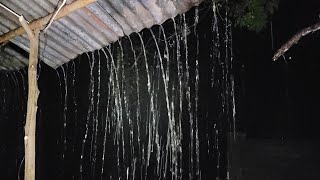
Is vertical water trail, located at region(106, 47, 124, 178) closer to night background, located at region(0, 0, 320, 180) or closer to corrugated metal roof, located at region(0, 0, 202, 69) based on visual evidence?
night background, located at region(0, 0, 320, 180)

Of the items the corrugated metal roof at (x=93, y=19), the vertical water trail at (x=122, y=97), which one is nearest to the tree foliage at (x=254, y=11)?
the corrugated metal roof at (x=93, y=19)

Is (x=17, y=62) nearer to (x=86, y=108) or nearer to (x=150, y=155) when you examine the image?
(x=86, y=108)

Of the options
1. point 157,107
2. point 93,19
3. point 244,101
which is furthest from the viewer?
point 157,107

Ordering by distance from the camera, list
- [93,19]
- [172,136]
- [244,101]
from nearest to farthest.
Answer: [93,19] → [244,101] → [172,136]

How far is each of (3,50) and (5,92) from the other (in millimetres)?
2956

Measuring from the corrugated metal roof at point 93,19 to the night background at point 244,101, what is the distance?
1719 mm

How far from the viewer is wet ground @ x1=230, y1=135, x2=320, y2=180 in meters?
6.23

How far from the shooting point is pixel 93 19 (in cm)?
415

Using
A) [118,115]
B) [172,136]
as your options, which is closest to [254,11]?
[172,136]

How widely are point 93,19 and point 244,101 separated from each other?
416 cm

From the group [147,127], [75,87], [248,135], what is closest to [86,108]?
[75,87]

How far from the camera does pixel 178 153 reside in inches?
311

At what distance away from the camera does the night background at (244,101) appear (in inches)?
250

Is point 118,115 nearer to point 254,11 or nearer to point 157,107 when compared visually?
point 157,107
